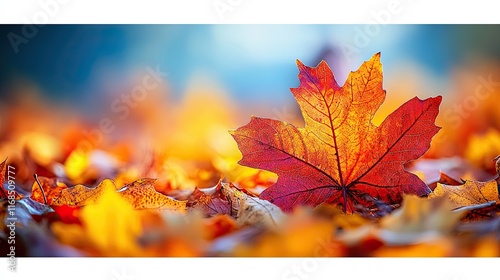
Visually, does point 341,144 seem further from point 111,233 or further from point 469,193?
point 111,233

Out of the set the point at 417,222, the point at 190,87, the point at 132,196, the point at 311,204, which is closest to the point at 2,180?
the point at 132,196

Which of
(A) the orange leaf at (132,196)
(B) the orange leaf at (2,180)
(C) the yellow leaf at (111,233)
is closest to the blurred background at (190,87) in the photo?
(B) the orange leaf at (2,180)

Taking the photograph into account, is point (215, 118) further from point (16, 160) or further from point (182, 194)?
point (16, 160)

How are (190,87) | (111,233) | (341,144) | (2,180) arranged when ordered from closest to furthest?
(111,233), (341,144), (2,180), (190,87)

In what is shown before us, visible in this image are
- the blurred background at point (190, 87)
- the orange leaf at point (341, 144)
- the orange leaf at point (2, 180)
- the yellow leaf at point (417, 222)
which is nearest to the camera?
the yellow leaf at point (417, 222)

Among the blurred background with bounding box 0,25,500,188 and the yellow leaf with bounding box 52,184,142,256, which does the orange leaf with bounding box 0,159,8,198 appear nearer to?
Answer: the blurred background with bounding box 0,25,500,188

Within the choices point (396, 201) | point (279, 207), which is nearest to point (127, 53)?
point (279, 207)

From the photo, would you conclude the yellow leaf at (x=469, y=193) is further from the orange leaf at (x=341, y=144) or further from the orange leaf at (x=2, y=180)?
the orange leaf at (x=2, y=180)
